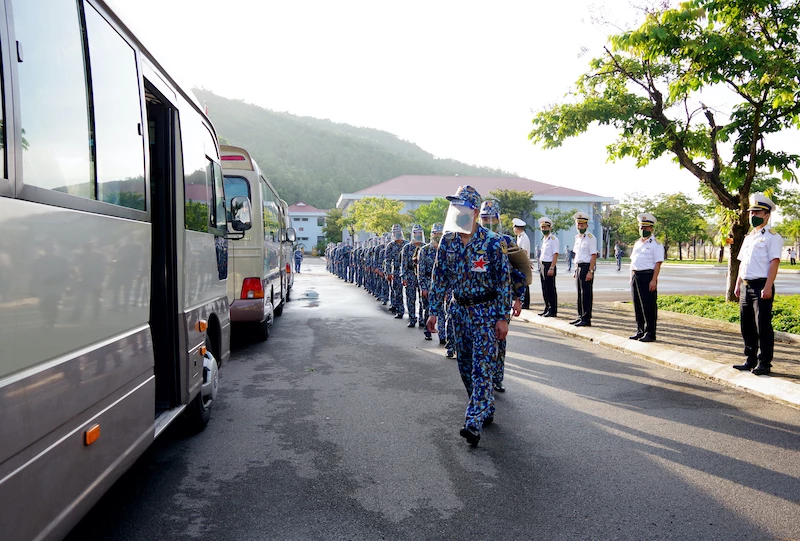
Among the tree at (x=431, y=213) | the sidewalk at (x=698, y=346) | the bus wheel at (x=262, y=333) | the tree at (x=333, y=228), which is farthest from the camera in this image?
the tree at (x=333, y=228)

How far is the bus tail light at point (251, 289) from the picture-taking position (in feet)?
31.4

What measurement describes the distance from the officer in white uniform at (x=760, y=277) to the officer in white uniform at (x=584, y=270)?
13.3 feet

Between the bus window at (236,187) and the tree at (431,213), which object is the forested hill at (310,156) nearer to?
the tree at (431,213)

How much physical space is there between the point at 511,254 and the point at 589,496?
2.41 meters

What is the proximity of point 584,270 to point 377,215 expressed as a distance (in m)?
41.3

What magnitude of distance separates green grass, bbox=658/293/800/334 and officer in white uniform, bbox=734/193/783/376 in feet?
10.1

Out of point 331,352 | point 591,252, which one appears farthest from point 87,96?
point 591,252

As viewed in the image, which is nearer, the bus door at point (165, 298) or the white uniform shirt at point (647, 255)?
the bus door at point (165, 298)

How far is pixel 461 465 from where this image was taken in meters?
4.38

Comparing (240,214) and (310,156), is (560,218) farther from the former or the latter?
(310,156)

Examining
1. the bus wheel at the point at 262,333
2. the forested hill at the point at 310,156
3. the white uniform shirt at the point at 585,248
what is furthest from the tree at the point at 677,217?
the forested hill at the point at 310,156

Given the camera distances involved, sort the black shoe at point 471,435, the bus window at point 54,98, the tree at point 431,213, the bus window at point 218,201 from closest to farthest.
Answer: the bus window at point 54,98
the black shoe at point 471,435
the bus window at point 218,201
the tree at point 431,213

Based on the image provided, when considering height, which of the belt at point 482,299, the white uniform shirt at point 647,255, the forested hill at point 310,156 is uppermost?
the forested hill at point 310,156

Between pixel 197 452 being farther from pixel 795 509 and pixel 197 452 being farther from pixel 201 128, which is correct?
pixel 795 509
